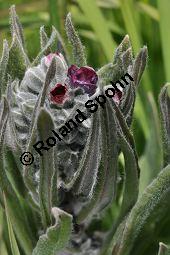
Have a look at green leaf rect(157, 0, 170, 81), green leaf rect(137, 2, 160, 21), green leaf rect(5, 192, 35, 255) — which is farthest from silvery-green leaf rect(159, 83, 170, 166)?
green leaf rect(137, 2, 160, 21)

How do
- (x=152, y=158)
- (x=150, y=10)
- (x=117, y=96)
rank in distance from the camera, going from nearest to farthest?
(x=117, y=96) → (x=152, y=158) → (x=150, y=10)

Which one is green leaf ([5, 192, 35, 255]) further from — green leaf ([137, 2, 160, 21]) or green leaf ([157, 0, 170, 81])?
green leaf ([137, 2, 160, 21])

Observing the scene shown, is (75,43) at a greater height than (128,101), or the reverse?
(75,43)

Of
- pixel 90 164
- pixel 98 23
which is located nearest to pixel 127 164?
pixel 90 164

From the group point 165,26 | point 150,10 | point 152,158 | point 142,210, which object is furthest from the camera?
point 150,10

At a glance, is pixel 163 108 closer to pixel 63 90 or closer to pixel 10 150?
pixel 63 90

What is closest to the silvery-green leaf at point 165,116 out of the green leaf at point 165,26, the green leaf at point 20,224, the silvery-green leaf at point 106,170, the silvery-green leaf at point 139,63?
the silvery-green leaf at point 139,63

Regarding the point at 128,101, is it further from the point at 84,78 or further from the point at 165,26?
the point at 165,26
